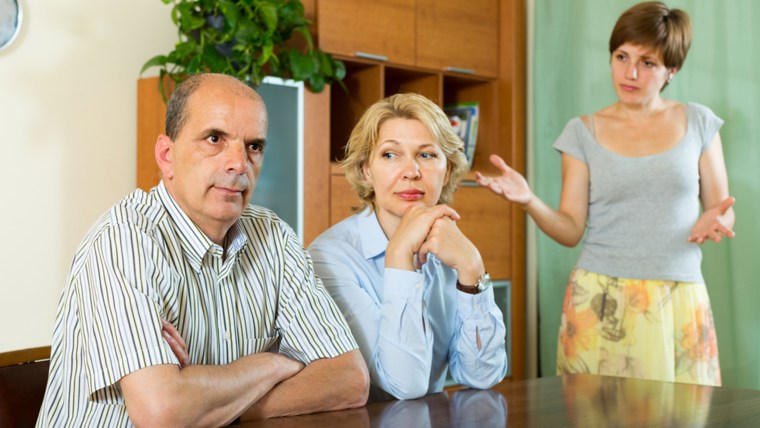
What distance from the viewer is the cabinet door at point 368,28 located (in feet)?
11.5

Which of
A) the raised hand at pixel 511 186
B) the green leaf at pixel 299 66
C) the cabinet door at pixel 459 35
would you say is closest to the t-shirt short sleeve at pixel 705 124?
the raised hand at pixel 511 186

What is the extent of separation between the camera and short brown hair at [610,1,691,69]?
101 inches

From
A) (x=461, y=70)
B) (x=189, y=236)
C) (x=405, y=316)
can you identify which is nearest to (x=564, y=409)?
(x=405, y=316)

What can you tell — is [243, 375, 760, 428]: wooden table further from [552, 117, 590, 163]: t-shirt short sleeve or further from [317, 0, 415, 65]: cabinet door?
[317, 0, 415, 65]: cabinet door

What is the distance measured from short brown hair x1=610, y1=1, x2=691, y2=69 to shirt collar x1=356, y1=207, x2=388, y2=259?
110 cm

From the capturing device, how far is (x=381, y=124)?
204 cm

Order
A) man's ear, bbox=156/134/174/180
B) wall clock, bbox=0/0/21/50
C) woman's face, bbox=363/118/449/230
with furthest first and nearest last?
wall clock, bbox=0/0/21/50
woman's face, bbox=363/118/449/230
man's ear, bbox=156/134/174/180

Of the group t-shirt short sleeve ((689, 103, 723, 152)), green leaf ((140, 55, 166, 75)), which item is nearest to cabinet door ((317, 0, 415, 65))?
green leaf ((140, 55, 166, 75))

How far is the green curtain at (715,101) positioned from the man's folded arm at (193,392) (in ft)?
7.76

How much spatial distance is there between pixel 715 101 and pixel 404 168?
76.7 inches

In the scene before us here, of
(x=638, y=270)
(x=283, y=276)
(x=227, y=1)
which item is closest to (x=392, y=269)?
(x=283, y=276)

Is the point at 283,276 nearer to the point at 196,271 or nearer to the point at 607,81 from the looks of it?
the point at 196,271

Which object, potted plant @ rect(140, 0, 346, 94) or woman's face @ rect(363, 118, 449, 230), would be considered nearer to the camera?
woman's face @ rect(363, 118, 449, 230)

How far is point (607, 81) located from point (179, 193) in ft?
9.06
